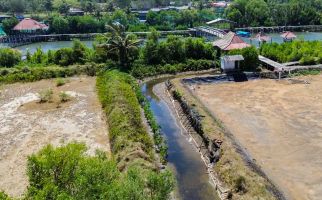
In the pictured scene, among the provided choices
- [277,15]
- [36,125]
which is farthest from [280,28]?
[36,125]

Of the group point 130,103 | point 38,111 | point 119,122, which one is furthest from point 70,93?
point 119,122

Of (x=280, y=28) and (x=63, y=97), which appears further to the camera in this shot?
(x=280, y=28)

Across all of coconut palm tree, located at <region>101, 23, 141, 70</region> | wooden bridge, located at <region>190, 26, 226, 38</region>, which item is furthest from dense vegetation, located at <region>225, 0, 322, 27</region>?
coconut palm tree, located at <region>101, 23, 141, 70</region>

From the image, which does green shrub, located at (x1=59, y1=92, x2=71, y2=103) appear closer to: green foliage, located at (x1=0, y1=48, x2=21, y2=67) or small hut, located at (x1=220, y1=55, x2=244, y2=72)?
green foliage, located at (x1=0, y1=48, x2=21, y2=67)

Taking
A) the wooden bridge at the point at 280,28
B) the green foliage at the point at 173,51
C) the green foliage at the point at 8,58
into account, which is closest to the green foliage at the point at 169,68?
the green foliage at the point at 173,51

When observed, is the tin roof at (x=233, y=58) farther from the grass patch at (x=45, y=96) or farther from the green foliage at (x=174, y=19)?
the green foliage at (x=174, y=19)

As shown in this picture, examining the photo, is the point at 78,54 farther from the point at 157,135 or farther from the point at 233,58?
the point at 157,135
